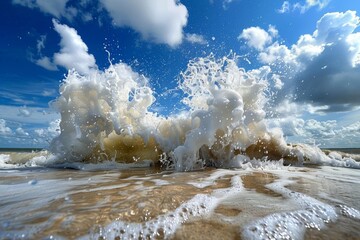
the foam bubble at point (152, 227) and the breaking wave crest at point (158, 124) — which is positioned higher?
the breaking wave crest at point (158, 124)

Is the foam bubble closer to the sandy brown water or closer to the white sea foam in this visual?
the sandy brown water

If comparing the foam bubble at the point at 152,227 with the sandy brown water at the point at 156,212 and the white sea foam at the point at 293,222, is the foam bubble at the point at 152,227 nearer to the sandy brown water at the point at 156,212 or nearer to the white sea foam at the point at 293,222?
the sandy brown water at the point at 156,212

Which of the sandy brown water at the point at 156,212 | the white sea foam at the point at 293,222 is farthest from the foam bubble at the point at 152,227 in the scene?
the white sea foam at the point at 293,222

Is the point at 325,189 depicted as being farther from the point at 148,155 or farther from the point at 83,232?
the point at 148,155

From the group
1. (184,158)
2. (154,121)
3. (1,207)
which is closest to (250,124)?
(184,158)

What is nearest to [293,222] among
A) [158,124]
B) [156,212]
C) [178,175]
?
[156,212]

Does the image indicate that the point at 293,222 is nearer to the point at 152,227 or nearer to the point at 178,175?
the point at 152,227

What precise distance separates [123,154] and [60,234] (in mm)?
5794

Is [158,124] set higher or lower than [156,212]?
higher

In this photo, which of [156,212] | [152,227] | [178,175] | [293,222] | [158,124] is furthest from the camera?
[158,124]

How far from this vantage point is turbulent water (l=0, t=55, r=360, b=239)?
1.90 m

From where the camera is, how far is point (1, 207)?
246 cm

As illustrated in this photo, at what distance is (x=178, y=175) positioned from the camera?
4.48 metres

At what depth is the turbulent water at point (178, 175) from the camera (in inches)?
74.7
